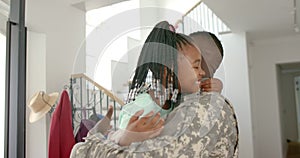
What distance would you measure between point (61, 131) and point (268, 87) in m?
4.03

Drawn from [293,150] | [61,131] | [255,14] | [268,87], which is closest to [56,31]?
[61,131]

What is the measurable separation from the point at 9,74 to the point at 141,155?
1.06 metres

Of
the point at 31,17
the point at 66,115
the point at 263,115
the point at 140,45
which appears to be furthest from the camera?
the point at 263,115

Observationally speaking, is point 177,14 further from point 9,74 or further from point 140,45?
point 9,74

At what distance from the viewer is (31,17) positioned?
2.42 m

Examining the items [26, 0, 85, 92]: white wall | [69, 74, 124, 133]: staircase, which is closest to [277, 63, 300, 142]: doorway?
[26, 0, 85, 92]: white wall

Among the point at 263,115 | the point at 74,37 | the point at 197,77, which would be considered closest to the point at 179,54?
the point at 197,77

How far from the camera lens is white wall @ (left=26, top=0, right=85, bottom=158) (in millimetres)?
2447

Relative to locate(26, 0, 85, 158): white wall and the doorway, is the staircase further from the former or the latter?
the doorway

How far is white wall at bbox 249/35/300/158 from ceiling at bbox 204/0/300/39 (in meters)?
0.46

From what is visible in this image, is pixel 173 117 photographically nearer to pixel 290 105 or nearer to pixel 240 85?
pixel 240 85

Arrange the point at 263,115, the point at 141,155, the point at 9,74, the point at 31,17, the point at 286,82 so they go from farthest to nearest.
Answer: the point at 286,82, the point at 263,115, the point at 31,17, the point at 9,74, the point at 141,155

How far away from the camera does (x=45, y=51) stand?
2449mm

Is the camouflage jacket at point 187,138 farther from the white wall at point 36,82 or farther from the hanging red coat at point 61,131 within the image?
the white wall at point 36,82
